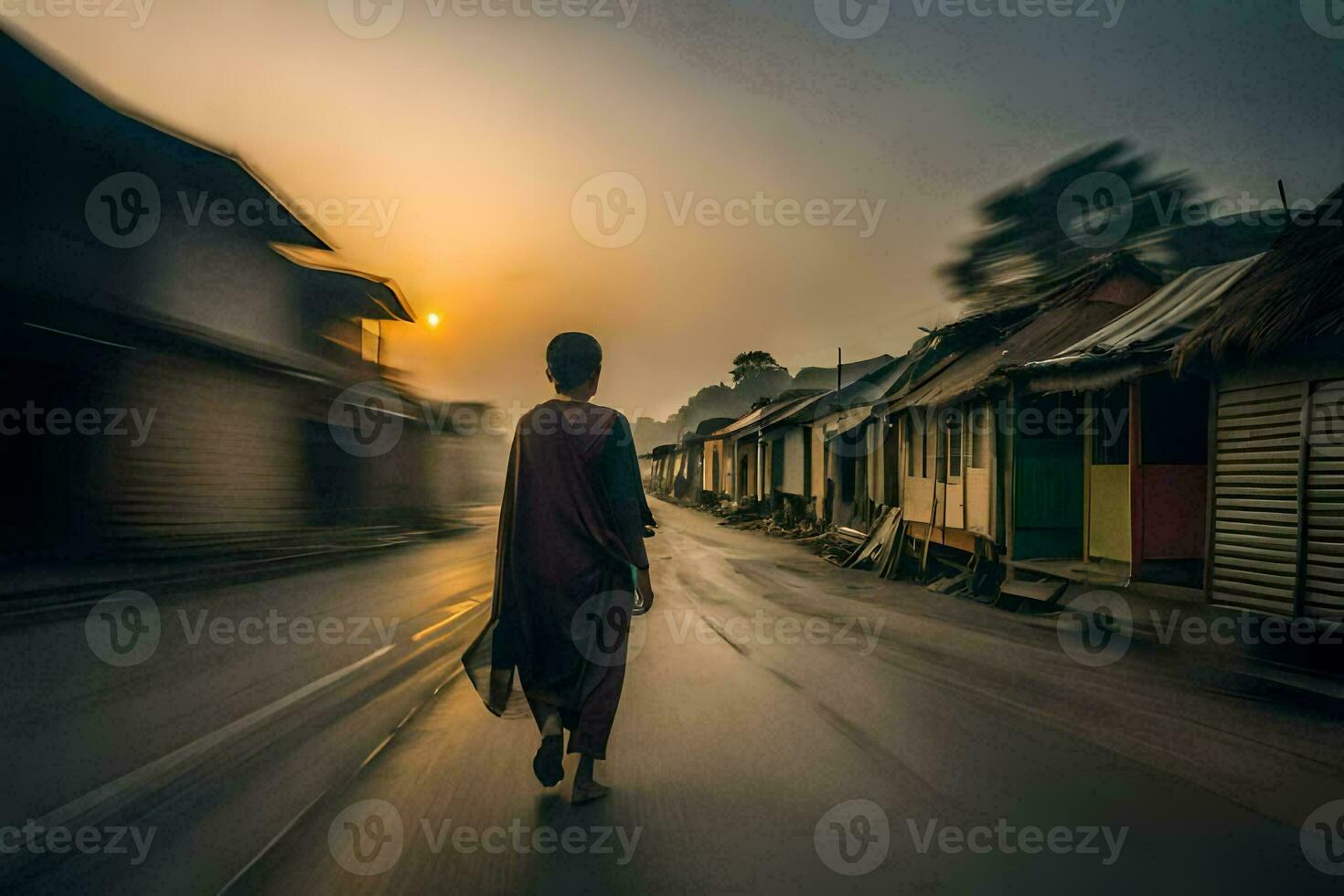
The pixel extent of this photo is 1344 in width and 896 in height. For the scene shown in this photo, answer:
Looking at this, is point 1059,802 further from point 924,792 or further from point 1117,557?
point 1117,557

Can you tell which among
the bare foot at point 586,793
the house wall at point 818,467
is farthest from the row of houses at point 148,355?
the house wall at point 818,467

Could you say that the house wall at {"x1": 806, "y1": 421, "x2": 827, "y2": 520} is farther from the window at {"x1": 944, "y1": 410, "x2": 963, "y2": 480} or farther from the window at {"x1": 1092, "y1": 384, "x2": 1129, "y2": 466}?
the window at {"x1": 1092, "y1": 384, "x2": 1129, "y2": 466}

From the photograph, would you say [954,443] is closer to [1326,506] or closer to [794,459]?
[1326,506]

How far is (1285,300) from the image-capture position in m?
6.35

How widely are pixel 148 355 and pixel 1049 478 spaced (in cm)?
1428

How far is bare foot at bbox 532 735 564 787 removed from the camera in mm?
3277

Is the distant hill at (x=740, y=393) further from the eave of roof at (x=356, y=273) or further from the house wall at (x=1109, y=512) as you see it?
the house wall at (x=1109, y=512)

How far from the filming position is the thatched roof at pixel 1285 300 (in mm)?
6023

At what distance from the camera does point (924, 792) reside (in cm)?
341

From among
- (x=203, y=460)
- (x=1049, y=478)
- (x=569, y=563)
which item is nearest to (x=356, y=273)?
(x=203, y=460)

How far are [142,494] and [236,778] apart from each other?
10638 millimetres

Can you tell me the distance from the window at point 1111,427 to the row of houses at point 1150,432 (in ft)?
0.07

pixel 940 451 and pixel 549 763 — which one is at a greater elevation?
pixel 940 451

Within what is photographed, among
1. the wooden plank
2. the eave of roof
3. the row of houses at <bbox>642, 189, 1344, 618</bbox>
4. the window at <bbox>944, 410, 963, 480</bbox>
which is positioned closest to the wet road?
the row of houses at <bbox>642, 189, 1344, 618</bbox>
